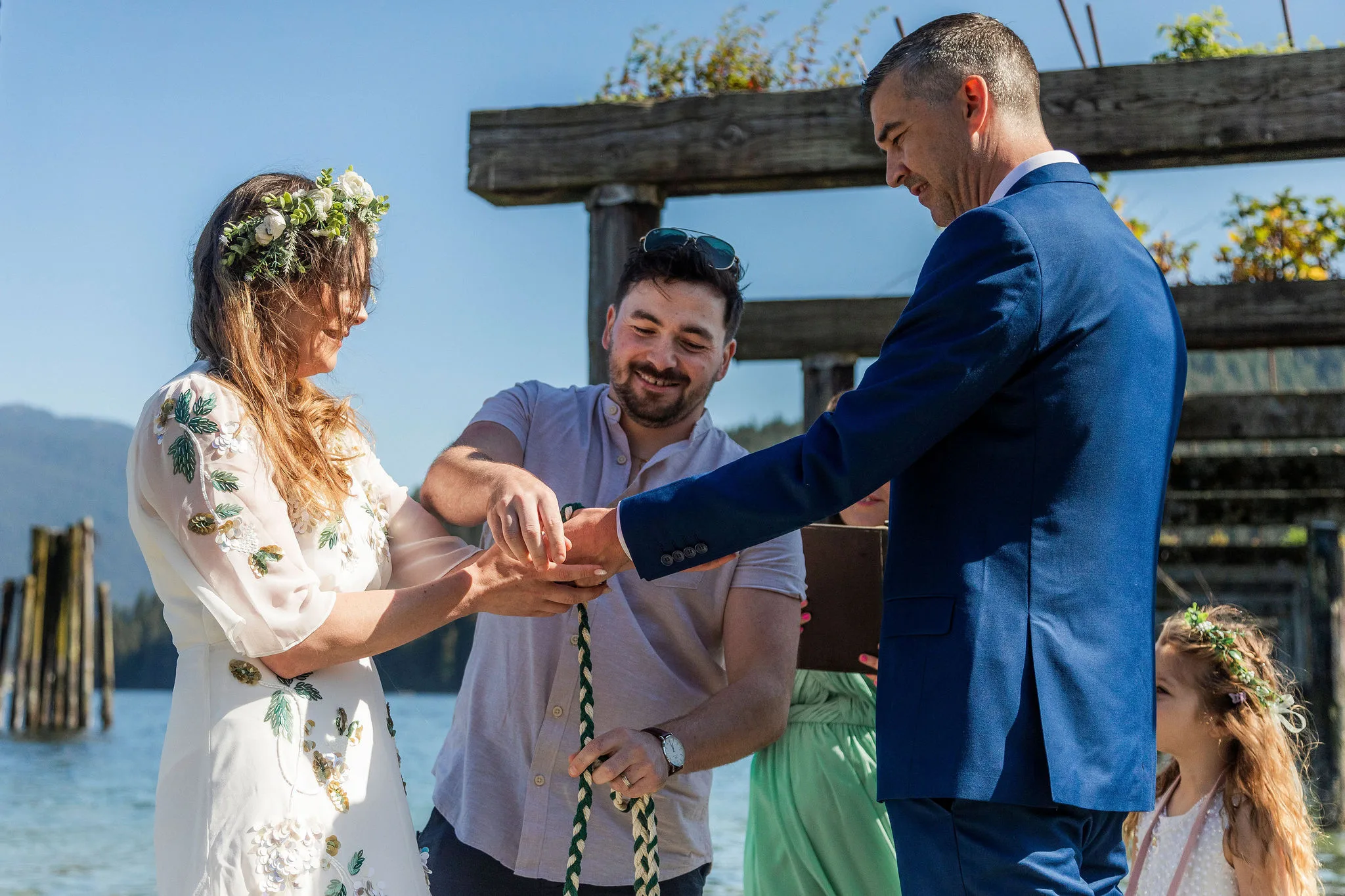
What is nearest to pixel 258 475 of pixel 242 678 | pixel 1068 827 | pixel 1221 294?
pixel 242 678

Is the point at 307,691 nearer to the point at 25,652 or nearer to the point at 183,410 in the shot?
the point at 183,410

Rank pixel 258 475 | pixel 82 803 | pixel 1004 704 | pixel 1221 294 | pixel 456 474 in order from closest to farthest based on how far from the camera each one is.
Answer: pixel 1004 704, pixel 258 475, pixel 456 474, pixel 1221 294, pixel 82 803

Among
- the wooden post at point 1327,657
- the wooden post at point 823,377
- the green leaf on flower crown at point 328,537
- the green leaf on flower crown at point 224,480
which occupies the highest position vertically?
the wooden post at point 823,377

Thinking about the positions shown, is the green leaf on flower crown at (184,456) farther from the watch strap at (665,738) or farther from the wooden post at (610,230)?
the wooden post at (610,230)

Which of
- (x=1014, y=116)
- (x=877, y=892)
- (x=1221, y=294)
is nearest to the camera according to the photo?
(x=1014, y=116)

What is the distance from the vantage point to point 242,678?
209 centimetres

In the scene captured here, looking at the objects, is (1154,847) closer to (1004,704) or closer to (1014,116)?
(1004,704)

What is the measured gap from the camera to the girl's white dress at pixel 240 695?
79.7 inches

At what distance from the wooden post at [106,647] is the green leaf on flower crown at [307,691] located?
29.2 meters

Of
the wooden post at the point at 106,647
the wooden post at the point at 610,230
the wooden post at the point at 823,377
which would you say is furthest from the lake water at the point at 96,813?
the wooden post at the point at 610,230

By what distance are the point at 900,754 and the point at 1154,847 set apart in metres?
1.91

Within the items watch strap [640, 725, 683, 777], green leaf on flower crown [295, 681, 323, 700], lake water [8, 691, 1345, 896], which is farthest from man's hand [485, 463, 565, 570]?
lake water [8, 691, 1345, 896]

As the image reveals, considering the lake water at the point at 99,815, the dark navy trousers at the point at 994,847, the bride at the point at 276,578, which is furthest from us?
the lake water at the point at 99,815

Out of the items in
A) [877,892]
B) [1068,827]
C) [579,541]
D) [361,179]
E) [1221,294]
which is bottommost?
[877,892]
